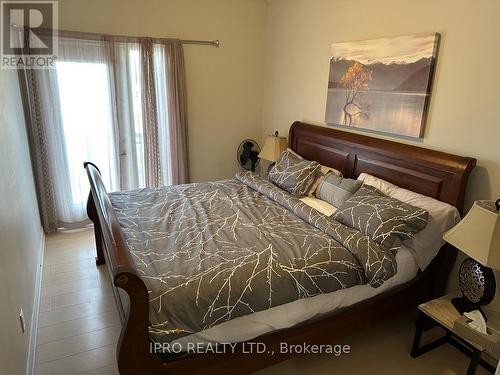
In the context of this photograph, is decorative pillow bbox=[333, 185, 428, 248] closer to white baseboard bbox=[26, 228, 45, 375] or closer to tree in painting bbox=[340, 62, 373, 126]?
tree in painting bbox=[340, 62, 373, 126]

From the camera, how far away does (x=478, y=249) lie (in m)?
1.64

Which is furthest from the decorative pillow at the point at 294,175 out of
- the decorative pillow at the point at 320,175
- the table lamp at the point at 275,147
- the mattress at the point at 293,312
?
the mattress at the point at 293,312

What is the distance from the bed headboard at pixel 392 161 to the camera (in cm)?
211

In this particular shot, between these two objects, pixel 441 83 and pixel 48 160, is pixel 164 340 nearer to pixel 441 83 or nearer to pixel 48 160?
pixel 441 83

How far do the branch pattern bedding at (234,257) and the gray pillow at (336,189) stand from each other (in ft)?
1.05

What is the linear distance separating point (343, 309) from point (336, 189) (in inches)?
39.2

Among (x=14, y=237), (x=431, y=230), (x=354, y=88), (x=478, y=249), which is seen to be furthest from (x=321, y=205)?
(x=14, y=237)

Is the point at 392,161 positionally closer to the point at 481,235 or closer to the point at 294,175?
the point at 294,175

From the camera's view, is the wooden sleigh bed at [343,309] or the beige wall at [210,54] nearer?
the wooden sleigh bed at [343,309]

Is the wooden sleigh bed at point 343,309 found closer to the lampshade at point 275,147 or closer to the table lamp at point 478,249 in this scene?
the table lamp at point 478,249

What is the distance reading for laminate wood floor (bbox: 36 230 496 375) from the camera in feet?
6.45

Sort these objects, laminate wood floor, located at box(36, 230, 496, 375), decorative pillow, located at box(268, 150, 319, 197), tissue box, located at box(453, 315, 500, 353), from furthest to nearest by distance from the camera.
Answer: decorative pillow, located at box(268, 150, 319, 197) < laminate wood floor, located at box(36, 230, 496, 375) < tissue box, located at box(453, 315, 500, 353)

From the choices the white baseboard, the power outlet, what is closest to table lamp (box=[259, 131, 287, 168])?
the white baseboard

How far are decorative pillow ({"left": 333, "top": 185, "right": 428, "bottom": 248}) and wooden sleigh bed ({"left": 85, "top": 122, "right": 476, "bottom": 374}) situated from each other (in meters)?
0.32
